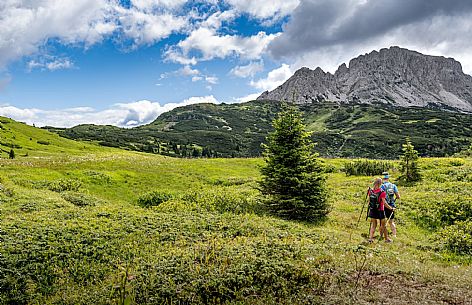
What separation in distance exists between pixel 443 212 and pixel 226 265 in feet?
63.0

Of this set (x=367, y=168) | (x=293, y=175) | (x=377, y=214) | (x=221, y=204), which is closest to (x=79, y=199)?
→ (x=221, y=204)

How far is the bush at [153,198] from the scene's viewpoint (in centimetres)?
2858

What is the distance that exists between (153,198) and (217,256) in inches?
699

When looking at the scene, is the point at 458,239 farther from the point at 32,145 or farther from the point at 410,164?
the point at 32,145

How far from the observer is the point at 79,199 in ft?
80.3

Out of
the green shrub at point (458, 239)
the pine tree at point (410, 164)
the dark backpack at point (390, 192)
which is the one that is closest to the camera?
the green shrub at point (458, 239)

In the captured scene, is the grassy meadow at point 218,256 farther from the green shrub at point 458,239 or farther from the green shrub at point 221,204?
the green shrub at point 221,204

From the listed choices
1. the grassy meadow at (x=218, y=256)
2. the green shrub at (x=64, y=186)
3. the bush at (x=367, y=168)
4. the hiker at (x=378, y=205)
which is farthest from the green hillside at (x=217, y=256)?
the bush at (x=367, y=168)

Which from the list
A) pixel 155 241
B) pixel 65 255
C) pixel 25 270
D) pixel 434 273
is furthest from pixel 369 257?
pixel 25 270

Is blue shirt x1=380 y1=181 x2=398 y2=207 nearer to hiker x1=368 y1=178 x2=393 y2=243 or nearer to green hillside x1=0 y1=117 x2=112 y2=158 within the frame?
hiker x1=368 y1=178 x2=393 y2=243

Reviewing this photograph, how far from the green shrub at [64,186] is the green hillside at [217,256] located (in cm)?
443

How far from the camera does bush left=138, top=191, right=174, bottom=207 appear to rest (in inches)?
Result: 1125

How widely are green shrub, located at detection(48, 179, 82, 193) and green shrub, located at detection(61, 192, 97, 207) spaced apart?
9.18ft

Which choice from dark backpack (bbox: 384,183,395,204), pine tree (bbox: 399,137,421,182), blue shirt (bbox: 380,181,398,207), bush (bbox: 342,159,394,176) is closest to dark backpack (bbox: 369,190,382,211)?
blue shirt (bbox: 380,181,398,207)
